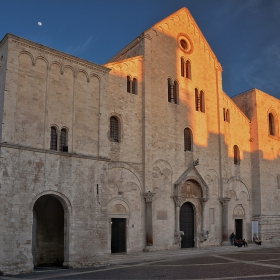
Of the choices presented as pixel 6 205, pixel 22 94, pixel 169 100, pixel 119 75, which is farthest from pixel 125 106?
pixel 6 205

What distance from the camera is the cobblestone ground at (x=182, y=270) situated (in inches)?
576

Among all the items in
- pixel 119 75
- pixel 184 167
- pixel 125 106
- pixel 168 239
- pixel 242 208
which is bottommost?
pixel 168 239

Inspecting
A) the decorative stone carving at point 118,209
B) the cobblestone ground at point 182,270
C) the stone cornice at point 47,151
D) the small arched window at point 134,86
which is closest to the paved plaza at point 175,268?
the cobblestone ground at point 182,270

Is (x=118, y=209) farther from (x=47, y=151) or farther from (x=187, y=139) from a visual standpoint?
(x=187, y=139)

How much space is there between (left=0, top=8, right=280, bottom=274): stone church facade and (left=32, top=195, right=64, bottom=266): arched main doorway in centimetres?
6

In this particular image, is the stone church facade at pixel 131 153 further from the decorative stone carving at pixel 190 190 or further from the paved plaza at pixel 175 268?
the paved plaza at pixel 175 268

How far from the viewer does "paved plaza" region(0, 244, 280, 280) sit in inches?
579

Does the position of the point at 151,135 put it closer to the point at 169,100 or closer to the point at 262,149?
the point at 169,100

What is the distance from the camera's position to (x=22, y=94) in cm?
1669

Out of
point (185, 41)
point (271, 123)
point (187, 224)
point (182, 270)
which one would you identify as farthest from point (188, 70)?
point (182, 270)

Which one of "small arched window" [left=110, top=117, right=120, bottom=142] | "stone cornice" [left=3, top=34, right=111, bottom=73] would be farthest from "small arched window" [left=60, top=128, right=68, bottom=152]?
"small arched window" [left=110, top=117, right=120, bottom=142]

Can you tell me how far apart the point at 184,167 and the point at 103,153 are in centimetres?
812

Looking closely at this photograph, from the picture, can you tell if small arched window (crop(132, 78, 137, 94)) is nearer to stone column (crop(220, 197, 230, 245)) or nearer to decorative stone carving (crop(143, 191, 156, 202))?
decorative stone carving (crop(143, 191, 156, 202))

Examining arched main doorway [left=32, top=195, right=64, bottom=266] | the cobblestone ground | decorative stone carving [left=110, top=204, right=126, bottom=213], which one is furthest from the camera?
decorative stone carving [left=110, top=204, right=126, bottom=213]
